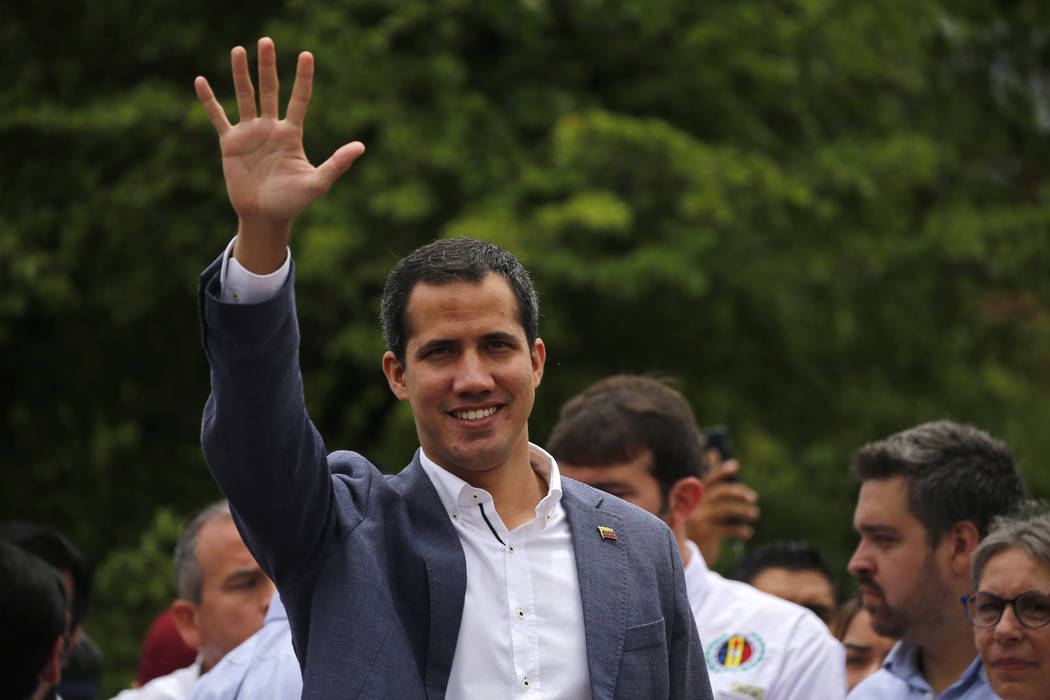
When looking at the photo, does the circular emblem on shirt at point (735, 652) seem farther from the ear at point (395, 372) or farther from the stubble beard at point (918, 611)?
the ear at point (395, 372)

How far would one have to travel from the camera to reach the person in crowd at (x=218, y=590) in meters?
5.11

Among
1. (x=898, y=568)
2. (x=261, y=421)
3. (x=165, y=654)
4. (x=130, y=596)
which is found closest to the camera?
(x=261, y=421)

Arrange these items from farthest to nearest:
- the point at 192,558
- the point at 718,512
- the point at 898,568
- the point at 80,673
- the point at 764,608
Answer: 1. the point at 80,673
2. the point at 718,512
3. the point at 192,558
4. the point at 764,608
5. the point at 898,568

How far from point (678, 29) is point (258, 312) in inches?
329

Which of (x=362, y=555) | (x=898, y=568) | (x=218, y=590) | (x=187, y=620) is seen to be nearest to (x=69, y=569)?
(x=187, y=620)

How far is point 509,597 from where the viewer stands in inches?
115

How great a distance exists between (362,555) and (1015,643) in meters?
2.04

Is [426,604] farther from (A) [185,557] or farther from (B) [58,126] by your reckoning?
(B) [58,126]

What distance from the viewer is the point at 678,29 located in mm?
10523

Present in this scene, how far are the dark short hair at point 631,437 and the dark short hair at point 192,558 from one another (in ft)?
4.32

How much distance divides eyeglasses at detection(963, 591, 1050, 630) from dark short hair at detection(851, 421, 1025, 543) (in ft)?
1.80

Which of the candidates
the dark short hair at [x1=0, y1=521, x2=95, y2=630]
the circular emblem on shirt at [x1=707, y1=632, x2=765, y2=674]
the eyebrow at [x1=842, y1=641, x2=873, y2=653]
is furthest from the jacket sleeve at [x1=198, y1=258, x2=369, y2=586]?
the eyebrow at [x1=842, y1=641, x2=873, y2=653]

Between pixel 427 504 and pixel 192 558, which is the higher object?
pixel 427 504

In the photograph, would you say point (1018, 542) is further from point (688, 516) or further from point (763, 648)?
point (688, 516)
